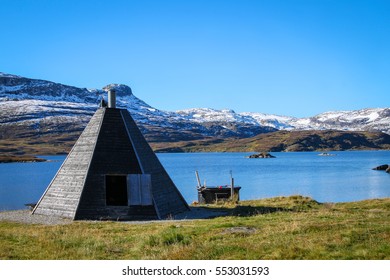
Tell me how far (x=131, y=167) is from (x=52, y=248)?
14.0 metres

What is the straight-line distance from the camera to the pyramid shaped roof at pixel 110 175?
26.8m

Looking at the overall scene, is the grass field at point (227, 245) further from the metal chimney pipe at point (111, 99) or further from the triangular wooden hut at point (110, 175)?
the metal chimney pipe at point (111, 99)

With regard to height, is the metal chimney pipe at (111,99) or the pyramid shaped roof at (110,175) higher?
the metal chimney pipe at (111,99)

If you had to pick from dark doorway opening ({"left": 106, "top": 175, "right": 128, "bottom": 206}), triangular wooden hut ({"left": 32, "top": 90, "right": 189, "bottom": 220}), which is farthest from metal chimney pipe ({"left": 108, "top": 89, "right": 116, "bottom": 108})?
dark doorway opening ({"left": 106, "top": 175, "right": 128, "bottom": 206})

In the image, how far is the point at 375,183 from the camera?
76562mm

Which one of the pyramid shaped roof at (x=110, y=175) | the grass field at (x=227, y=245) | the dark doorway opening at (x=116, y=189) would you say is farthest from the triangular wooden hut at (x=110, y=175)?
the grass field at (x=227, y=245)

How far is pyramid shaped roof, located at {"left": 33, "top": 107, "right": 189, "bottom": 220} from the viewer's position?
88.0 feet

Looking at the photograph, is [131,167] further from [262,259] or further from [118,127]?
[262,259]

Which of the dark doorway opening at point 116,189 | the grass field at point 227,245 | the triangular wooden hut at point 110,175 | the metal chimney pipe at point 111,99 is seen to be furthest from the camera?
the dark doorway opening at point 116,189

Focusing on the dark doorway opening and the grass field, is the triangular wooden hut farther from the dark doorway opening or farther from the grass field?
the grass field

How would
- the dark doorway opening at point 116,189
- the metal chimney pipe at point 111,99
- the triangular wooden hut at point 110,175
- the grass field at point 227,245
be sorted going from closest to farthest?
the grass field at point 227,245, the triangular wooden hut at point 110,175, the metal chimney pipe at point 111,99, the dark doorway opening at point 116,189

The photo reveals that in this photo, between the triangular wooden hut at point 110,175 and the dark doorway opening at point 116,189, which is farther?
the dark doorway opening at point 116,189

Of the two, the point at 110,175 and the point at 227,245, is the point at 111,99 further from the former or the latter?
the point at 227,245
